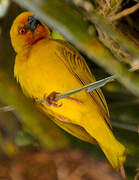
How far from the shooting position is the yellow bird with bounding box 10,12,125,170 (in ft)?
3.62

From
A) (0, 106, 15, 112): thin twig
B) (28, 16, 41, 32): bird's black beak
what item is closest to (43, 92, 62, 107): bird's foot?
(0, 106, 15, 112): thin twig

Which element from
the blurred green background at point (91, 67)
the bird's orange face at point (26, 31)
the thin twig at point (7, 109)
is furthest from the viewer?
the bird's orange face at point (26, 31)

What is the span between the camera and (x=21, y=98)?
42.7 inches

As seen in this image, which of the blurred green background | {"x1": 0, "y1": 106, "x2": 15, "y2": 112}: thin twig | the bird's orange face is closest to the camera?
the blurred green background

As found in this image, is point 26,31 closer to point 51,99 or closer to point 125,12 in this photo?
point 51,99

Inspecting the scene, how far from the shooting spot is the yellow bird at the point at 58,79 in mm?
1103

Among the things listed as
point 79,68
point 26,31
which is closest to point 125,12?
point 79,68

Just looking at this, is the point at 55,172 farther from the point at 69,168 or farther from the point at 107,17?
the point at 107,17

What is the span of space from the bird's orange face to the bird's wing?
8 cm

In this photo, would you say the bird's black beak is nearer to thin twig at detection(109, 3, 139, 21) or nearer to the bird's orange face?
the bird's orange face

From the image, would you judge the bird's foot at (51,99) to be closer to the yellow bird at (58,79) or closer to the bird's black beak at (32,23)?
the yellow bird at (58,79)

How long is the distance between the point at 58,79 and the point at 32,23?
199 mm

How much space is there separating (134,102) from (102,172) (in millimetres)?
593

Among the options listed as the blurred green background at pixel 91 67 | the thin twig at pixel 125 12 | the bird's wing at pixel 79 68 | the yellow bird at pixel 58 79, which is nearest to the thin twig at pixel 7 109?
the blurred green background at pixel 91 67
